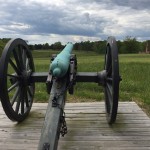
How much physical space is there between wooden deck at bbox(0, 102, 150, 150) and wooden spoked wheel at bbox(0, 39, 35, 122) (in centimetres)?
22

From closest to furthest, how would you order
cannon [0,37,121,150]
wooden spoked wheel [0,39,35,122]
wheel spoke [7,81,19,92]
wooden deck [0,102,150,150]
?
cannon [0,37,121,150], wooden deck [0,102,150,150], wooden spoked wheel [0,39,35,122], wheel spoke [7,81,19,92]

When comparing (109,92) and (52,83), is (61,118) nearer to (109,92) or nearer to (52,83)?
(52,83)

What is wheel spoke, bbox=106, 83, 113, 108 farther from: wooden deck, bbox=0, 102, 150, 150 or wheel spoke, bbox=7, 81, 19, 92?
wheel spoke, bbox=7, 81, 19, 92

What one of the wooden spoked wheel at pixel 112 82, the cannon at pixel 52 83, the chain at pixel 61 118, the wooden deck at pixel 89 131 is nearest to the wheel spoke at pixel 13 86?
the cannon at pixel 52 83

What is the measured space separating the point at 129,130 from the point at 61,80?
3.86ft

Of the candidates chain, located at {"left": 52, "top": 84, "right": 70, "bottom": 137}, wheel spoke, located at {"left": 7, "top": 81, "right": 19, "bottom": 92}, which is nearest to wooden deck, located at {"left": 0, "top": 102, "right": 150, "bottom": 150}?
chain, located at {"left": 52, "top": 84, "right": 70, "bottom": 137}

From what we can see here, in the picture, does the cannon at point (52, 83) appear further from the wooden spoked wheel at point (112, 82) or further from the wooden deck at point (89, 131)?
the wooden deck at point (89, 131)

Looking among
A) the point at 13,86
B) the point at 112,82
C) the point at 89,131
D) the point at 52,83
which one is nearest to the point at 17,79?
the point at 13,86

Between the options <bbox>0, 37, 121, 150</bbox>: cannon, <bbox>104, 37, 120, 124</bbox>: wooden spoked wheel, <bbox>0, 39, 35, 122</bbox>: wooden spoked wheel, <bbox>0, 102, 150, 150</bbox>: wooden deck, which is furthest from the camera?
<bbox>0, 39, 35, 122</bbox>: wooden spoked wheel

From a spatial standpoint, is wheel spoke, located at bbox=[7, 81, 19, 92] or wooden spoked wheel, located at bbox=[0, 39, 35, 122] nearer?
wooden spoked wheel, located at bbox=[0, 39, 35, 122]

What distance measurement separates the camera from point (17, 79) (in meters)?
5.70

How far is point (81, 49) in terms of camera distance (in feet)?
178

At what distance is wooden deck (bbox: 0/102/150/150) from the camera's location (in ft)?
14.8

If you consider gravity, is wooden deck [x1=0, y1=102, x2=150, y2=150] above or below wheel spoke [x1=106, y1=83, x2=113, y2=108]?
below
